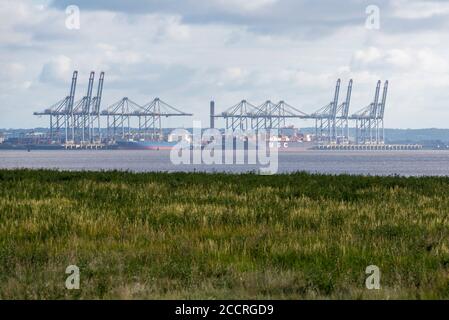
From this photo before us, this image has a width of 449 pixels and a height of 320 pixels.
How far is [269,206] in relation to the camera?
→ 79.9 feet

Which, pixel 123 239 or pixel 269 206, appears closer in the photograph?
pixel 123 239

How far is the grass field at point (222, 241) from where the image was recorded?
41.9 ft

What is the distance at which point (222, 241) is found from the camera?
17484 millimetres

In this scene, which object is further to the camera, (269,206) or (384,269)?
(269,206)

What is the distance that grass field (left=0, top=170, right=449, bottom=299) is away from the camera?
1277cm

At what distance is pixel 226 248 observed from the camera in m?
16.3

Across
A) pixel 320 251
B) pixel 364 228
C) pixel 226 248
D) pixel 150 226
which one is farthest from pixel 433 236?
pixel 150 226

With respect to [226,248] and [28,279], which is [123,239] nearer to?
[226,248]

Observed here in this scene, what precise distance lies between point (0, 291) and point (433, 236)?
10021 millimetres

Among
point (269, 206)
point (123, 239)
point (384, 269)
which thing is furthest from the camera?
point (269, 206)
